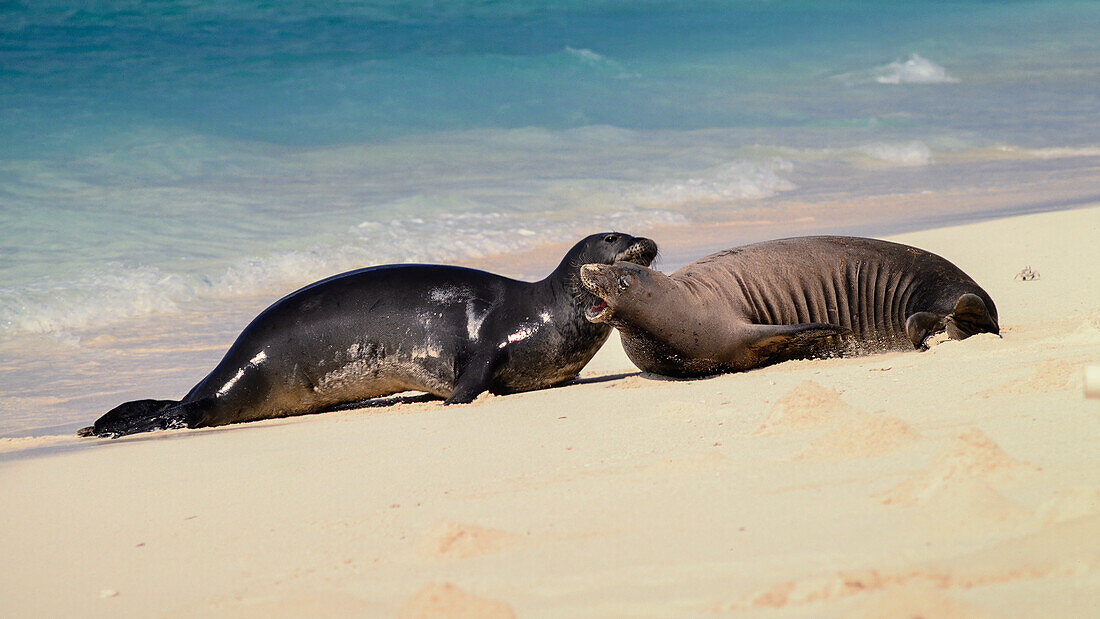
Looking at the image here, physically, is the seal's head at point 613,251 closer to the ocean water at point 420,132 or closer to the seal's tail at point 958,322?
the seal's tail at point 958,322

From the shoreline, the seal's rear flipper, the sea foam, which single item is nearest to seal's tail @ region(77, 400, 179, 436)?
the shoreline

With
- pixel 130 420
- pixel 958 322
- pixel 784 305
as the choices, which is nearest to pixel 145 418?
pixel 130 420

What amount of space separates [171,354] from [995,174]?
15.9 meters

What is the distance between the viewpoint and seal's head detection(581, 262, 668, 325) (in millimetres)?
5543

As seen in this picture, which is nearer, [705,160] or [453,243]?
[453,243]

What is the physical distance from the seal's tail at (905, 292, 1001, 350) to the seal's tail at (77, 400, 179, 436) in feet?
13.7

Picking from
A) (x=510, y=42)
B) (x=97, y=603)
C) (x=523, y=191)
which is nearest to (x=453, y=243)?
(x=523, y=191)

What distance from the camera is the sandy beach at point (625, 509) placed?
6.27ft

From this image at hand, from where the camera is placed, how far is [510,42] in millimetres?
29828

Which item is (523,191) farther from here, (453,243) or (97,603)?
(97,603)

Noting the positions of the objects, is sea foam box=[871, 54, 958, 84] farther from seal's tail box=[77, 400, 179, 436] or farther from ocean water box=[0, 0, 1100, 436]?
seal's tail box=[77, 400, 179, 436]

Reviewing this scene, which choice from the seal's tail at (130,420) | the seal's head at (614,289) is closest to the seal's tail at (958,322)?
the seal's head at (614,289)

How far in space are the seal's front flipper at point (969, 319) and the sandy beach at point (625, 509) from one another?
90 cm

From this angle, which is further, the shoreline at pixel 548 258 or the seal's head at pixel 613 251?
the shoreline at pixel 548 258
